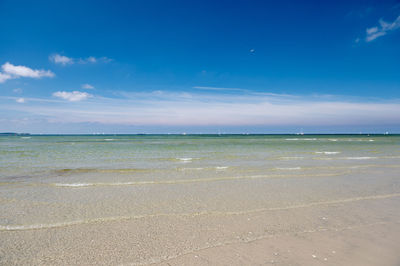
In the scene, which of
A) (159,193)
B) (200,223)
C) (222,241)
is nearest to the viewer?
(222,241)

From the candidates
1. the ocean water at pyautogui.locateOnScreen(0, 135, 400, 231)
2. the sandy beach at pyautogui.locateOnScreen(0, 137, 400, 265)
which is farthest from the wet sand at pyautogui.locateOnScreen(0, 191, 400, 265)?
Result: the ocean water at pyautogui.locateOnScreen(0, 135, 400, 231)

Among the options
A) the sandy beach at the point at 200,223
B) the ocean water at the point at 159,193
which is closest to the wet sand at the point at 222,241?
the sandy beach at the point at 200,223

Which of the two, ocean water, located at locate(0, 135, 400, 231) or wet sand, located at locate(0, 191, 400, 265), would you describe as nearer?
wet sand, located at locate(0, 191, 400, 265)

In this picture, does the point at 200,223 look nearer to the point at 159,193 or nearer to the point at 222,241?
the point at 222,241

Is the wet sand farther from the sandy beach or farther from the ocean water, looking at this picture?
the ocean water

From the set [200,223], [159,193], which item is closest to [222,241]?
[200,223]

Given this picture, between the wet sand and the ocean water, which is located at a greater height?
the wet sand

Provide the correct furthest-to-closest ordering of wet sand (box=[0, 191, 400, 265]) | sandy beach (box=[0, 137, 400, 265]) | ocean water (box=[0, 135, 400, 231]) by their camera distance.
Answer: ocean water (box=[0, 135, 400, 231])
sandy beach (box=[0, 137, 400, 265])
wet sand (box=[0, 191, 400, 265])

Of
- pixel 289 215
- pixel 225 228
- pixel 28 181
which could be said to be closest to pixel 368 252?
pixel 289 215

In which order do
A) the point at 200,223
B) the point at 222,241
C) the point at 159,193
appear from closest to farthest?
the point at 222,241 < the point at 200,223 < the point at 159,193

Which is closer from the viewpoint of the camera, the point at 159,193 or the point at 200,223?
the point at 200,223

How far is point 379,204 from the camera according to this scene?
820 centimetres

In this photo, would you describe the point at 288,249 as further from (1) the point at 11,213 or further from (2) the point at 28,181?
(2) the point at 28,181

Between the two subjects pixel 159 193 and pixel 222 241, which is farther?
pixel 159 193
